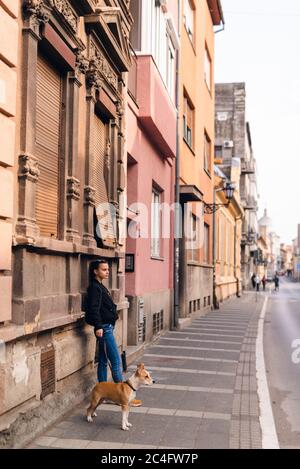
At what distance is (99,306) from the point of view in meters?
7.34

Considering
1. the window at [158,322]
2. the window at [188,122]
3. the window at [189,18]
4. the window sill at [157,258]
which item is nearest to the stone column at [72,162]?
the window sill at [157,258]

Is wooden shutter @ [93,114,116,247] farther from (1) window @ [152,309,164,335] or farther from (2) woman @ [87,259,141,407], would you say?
(1) window @ [152,309,164,335]

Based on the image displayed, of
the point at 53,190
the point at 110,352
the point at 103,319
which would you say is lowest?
the point at 110,352

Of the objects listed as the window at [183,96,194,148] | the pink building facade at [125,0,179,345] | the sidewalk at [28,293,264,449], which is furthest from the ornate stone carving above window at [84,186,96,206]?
the window at [183,96,194,148]

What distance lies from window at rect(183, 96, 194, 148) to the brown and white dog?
46.3ft

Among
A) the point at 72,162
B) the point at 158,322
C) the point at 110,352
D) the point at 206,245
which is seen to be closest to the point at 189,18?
the point at 206,245

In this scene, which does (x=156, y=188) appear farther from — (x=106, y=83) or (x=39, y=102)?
(x=39, y=102)

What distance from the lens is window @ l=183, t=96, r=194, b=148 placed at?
789 inches

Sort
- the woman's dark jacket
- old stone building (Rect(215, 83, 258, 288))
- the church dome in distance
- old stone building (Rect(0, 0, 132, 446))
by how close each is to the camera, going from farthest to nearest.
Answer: the church dome in distance → old stone building (Rect(215, 83, 258, 288)) → the woman's dark jacket → old stone building (Rect(0, 0, 132, 446))

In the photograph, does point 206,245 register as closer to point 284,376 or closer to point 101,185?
point 284,376

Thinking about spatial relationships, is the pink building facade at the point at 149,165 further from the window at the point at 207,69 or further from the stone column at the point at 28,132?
the window at the point at 207,69

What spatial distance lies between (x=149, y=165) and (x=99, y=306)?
7.04 m

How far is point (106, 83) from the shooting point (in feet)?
30.5
